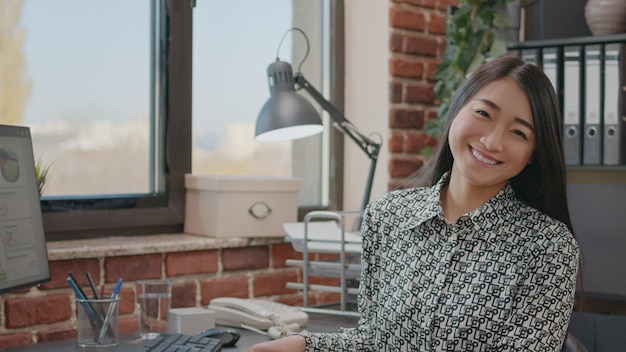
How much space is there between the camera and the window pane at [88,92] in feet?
6.98

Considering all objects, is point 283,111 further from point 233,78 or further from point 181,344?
point 181,344

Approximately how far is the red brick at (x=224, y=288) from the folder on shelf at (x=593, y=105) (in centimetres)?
95

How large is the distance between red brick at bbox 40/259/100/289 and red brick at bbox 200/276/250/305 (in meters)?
0.31

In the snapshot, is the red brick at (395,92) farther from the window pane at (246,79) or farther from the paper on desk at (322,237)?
the paper on desk at (322,237)

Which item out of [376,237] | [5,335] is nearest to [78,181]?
[5,335]

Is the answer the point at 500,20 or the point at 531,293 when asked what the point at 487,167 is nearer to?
the point at 531,293

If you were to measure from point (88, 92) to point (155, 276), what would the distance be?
19.1 inches

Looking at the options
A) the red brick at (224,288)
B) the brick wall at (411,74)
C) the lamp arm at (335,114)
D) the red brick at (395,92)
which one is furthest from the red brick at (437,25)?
the red brick at (224,288)

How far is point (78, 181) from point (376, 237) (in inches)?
35.9

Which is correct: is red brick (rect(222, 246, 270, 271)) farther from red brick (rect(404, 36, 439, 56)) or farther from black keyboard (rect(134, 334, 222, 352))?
red brick (rect(404, 36, 439, 56))

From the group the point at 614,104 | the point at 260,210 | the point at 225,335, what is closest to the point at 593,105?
the point at 614,104

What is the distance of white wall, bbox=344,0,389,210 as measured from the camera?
2.67 m

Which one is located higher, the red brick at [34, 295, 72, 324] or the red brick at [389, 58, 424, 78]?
the red brick at [389, 58, 424, 78]

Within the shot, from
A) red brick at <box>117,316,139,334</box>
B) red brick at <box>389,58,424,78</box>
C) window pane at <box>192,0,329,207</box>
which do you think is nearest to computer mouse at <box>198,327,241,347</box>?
red brick at <box>117,316,139,334</box>
